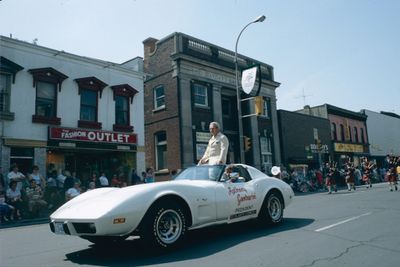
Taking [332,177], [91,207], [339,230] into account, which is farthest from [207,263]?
[332,177]

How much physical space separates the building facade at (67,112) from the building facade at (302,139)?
13798 millimetres

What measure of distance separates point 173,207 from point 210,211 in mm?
790

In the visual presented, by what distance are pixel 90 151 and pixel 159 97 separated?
6.95 meters

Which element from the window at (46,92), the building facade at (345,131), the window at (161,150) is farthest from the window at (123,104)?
the building facade at (345,131)

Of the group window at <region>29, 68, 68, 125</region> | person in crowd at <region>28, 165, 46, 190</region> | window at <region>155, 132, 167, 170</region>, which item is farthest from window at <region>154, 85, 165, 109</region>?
person in crowd at <region>28, 165, 46, 190</region>

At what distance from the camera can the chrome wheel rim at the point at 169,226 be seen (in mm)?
4871

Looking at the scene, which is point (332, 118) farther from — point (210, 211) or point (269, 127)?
point (210, 211)

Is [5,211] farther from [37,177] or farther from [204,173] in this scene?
[204,173]

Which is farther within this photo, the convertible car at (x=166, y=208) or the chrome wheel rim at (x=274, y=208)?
the chrome wheel rim at (x=274, y=208)

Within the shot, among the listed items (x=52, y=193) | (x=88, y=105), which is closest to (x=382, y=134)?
(x=88, y=105)

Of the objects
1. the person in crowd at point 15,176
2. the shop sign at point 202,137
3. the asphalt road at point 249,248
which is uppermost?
the shop sign at point 202,137

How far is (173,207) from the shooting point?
5.01 m

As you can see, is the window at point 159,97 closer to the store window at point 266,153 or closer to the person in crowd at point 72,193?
the store window at point 266,153

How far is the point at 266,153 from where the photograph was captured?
26250 millimetres
